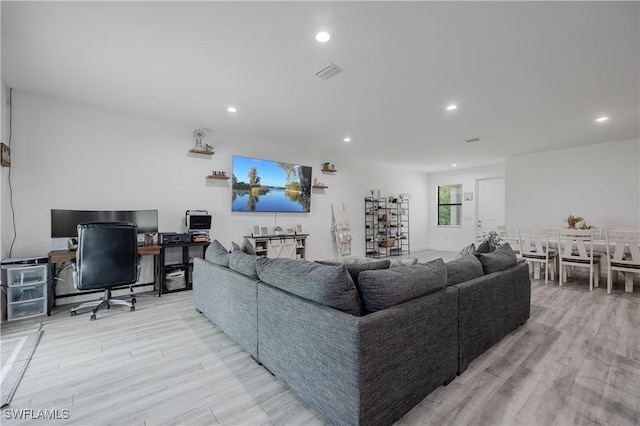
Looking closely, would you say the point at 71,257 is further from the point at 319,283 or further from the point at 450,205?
the point at 450,205

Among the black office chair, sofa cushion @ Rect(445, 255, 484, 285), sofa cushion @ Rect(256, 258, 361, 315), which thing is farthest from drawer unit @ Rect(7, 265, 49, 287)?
sofa cushion @ Rect(445, 255, 484, 285)

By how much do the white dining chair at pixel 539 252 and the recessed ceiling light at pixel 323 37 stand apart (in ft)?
16.1

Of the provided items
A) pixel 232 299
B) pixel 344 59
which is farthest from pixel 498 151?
pixel 232 299

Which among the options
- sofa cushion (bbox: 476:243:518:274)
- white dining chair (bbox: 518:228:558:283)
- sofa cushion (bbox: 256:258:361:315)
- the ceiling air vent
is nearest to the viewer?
sofa cushion (bbox: 256:258:361:315)

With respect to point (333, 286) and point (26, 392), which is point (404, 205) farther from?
point (26, 392)

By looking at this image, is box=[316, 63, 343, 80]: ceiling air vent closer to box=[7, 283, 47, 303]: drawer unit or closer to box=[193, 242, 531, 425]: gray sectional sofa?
box=[193, 242, 531, 425]: gray sectional sofa

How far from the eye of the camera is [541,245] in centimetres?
503

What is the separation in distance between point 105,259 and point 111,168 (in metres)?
1.51

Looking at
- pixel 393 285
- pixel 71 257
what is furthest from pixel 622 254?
pixel 71 257

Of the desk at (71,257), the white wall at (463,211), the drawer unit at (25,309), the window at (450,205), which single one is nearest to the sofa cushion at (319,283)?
the desk at (71,257)

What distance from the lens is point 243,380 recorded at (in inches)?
77.0

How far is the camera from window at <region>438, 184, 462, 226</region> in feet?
28.8

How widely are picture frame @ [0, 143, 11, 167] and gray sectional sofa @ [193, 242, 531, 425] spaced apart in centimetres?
295

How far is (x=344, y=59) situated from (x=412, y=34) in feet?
2.06
